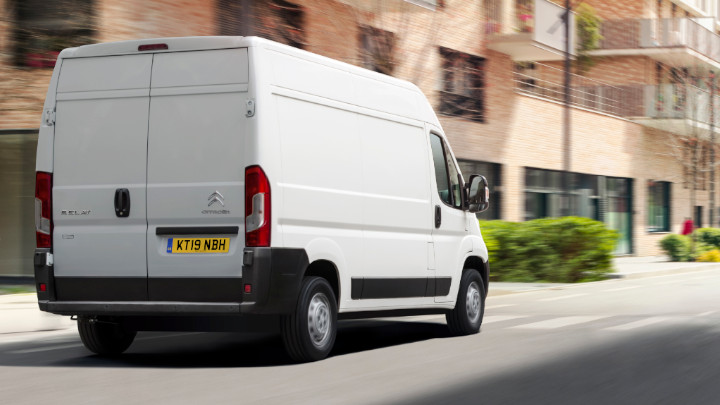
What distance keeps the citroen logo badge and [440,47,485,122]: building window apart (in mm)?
22056

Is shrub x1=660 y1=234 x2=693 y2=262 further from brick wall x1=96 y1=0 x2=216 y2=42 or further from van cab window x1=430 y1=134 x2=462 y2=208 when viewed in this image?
van cab window x1=430 y1=134 x2=462 y2=208

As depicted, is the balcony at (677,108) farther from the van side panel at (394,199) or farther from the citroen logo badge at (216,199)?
the citroen logo badge at (216,199)

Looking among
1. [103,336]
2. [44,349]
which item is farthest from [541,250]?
[103,336]

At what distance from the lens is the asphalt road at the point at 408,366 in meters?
7.88

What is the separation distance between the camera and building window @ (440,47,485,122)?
31.2m

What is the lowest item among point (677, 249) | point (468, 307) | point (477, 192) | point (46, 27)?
point (468, 307)

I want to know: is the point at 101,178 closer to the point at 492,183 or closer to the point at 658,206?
the point at 492,183

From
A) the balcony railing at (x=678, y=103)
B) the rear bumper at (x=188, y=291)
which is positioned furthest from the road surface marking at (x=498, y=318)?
the balcony railing at (x=678, y=103)

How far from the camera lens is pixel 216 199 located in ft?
29.5

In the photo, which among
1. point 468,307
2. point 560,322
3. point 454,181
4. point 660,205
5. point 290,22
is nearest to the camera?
point 454,181

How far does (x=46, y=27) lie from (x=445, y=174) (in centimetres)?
1081

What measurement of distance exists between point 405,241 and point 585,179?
29.8 metres

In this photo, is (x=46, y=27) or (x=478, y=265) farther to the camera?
(x=46, y=27)

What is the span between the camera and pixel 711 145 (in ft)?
143
